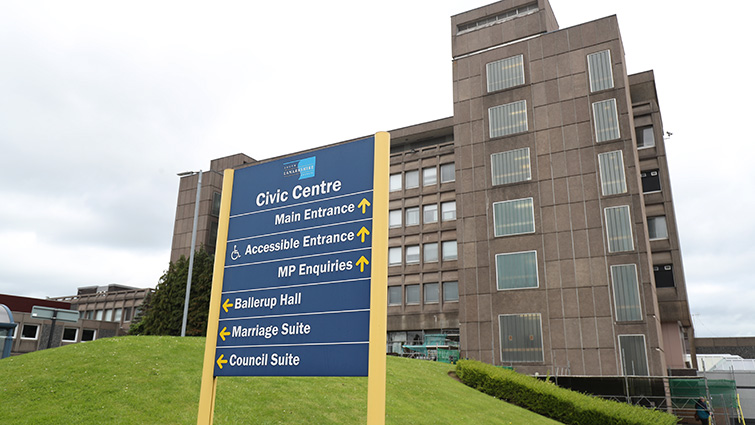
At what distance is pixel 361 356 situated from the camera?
22.3 ft

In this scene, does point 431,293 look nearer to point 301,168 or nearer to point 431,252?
point 431,252

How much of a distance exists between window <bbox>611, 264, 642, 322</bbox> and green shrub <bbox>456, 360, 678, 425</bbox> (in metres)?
13.4

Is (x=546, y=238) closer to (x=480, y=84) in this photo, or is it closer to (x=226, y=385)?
(x=480, y=84)

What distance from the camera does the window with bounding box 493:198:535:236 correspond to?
143 feet

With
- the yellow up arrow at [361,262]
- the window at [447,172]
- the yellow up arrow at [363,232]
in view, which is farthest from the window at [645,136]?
the yellow up arrow at [361,262]

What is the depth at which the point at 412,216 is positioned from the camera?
64375 mm

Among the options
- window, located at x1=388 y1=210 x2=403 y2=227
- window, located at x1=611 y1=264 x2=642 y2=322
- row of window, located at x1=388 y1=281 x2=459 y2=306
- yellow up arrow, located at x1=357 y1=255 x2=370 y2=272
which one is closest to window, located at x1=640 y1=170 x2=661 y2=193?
window, located at x1=611 y1=264 x2=642 y2=322

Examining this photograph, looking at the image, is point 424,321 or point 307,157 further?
point 424,321

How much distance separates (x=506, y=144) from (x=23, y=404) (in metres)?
39.4

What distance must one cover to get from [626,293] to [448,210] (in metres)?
25.7

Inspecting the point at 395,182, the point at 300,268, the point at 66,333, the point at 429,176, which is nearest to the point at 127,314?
the point at 66,333

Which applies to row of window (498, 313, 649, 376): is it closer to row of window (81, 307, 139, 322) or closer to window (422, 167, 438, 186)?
window (422, 167, 438, 186)

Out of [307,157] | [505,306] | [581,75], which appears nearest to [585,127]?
[581,75]

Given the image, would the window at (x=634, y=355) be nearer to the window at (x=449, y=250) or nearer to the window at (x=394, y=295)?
the window at (x=449, y=250)
